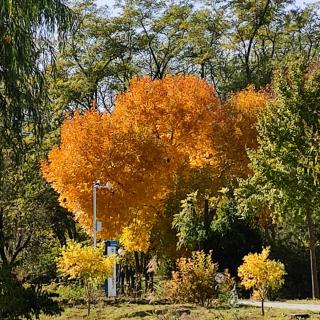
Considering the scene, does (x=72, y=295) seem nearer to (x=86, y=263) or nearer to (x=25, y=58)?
(x=86, y=263)

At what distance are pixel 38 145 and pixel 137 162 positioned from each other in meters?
13.2

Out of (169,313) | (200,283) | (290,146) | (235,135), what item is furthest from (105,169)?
(169,313)

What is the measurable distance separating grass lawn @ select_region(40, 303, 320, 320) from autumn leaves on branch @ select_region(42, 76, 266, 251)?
753 cm

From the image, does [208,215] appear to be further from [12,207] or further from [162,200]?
[12,207]

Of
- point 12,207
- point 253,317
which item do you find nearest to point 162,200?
point 12,207

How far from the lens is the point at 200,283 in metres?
13.8

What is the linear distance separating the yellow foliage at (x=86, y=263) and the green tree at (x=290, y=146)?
583 centimetres

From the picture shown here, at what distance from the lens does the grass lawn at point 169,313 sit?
11242 mm

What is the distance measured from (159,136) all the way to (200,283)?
38.6 ft

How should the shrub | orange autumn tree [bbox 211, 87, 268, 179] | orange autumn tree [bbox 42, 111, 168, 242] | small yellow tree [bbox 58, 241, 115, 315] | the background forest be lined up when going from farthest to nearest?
orange autumn tree [bbox 211, 87, 268, 179], orange autumn tree [bbox 42, 111, 168, 242], the shrub, small yellow tree [bbox 58, 241, 115, 315], the background forest

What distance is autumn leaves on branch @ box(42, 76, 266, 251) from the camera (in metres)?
21.6

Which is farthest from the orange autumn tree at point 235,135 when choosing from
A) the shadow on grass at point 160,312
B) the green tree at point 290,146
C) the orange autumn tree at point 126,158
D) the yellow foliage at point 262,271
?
the shadow on grass at point 160,312

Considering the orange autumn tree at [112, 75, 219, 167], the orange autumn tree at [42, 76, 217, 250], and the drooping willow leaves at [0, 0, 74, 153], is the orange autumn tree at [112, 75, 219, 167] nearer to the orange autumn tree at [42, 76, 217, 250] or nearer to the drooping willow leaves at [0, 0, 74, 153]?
the orange autumn tree at [42, 76, 217, 250]

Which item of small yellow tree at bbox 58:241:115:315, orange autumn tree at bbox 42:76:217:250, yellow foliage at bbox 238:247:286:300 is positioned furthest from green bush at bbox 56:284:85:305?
yellow foliage at bbox 238:247:286:300
